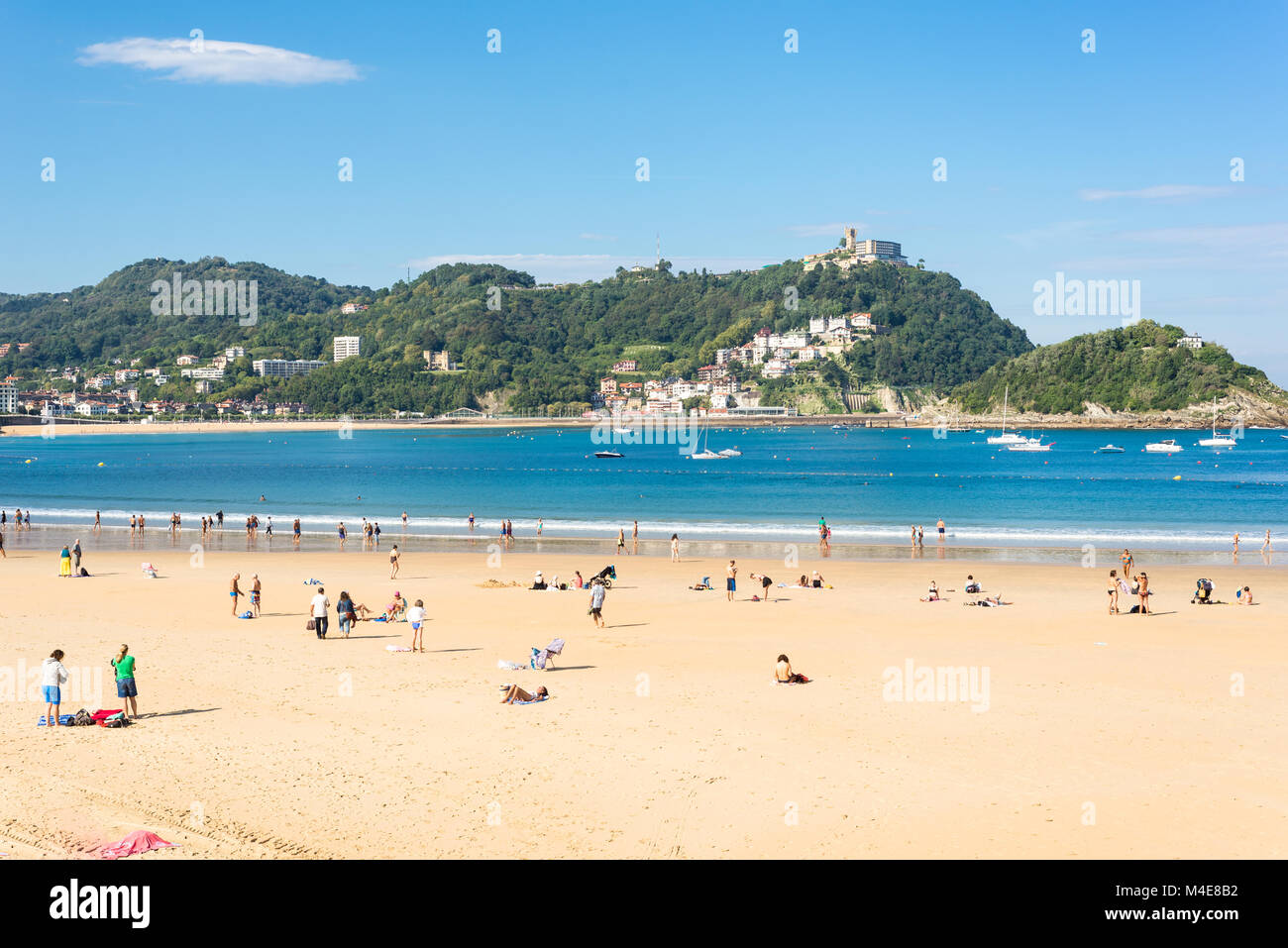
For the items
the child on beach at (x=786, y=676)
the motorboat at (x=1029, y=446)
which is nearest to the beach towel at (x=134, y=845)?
the child on beach at (x=786, y=676)

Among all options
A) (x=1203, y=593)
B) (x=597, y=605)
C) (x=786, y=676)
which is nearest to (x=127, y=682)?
(x=597, y=605)

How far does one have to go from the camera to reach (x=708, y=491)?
7481 centimetres

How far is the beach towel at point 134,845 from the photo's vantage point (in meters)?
10.4

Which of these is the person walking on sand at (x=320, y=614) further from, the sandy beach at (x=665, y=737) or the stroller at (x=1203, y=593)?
the stroller at (x=1203, y=593)

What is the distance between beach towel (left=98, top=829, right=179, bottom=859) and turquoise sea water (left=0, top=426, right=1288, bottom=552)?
36552 millimetres

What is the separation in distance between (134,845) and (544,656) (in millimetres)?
9446

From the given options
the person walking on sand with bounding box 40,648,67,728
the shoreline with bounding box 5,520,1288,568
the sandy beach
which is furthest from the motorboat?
the person walking on sand with bounding box 40,648,67,728

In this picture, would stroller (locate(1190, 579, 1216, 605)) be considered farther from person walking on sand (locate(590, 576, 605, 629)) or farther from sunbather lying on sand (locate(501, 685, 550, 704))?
sunbather lying on sand (locate(501, 685, 550, 704))

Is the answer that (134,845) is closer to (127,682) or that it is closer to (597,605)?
(127,682)

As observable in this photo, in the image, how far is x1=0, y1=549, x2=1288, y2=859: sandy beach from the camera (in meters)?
11.3

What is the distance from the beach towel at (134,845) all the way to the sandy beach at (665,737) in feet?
0.91
